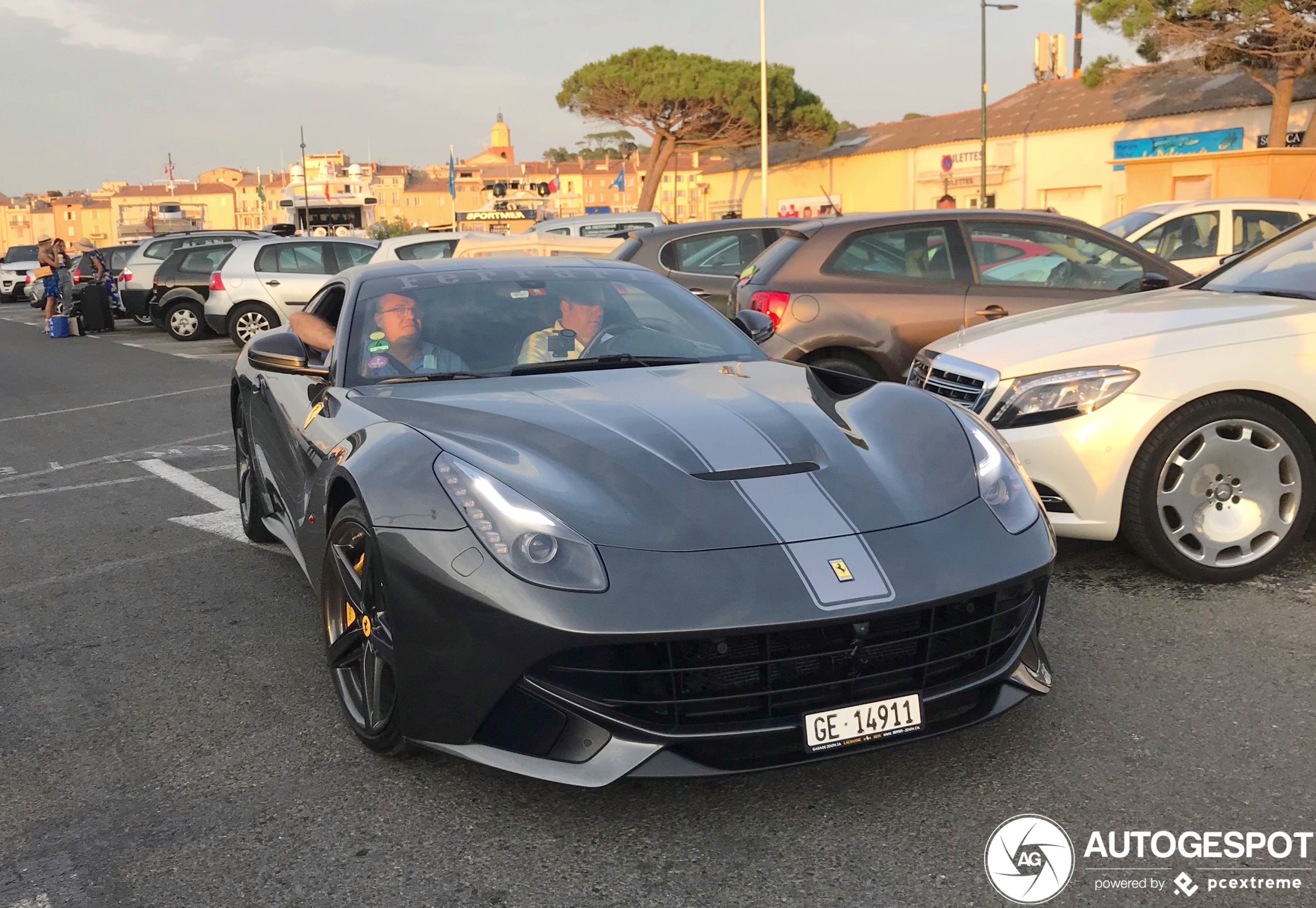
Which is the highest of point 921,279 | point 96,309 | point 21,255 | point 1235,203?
point 21,255

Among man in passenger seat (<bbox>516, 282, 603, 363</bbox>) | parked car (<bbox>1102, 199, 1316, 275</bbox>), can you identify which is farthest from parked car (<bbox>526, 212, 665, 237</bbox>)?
man in passenger seat (<bbox>516, 282, 603, 363</bbox>)

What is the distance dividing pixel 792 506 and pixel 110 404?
34.4 feet

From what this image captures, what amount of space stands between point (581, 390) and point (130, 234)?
46.5 meters

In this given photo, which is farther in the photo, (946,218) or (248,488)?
(946,218)

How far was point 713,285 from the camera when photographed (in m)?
10.2

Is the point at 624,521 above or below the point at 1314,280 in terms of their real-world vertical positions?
below

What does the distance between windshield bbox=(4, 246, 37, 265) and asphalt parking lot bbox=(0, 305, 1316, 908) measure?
138 ft

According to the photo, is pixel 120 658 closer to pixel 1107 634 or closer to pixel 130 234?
pixel 1107 634

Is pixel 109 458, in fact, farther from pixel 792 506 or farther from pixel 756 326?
pixel 792 506

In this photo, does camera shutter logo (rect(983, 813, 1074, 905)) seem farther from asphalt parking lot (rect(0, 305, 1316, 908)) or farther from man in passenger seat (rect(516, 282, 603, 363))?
man in passenger seat (rect(516, 282, 603, 363))

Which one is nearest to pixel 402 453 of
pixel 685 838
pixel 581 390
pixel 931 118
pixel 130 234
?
pixel 581 390

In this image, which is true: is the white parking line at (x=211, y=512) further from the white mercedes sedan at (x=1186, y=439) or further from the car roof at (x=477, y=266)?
the white mercedes sedan at (x=1186, y=439)

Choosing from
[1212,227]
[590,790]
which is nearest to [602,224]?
[1212,227]

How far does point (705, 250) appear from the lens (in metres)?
10.4
